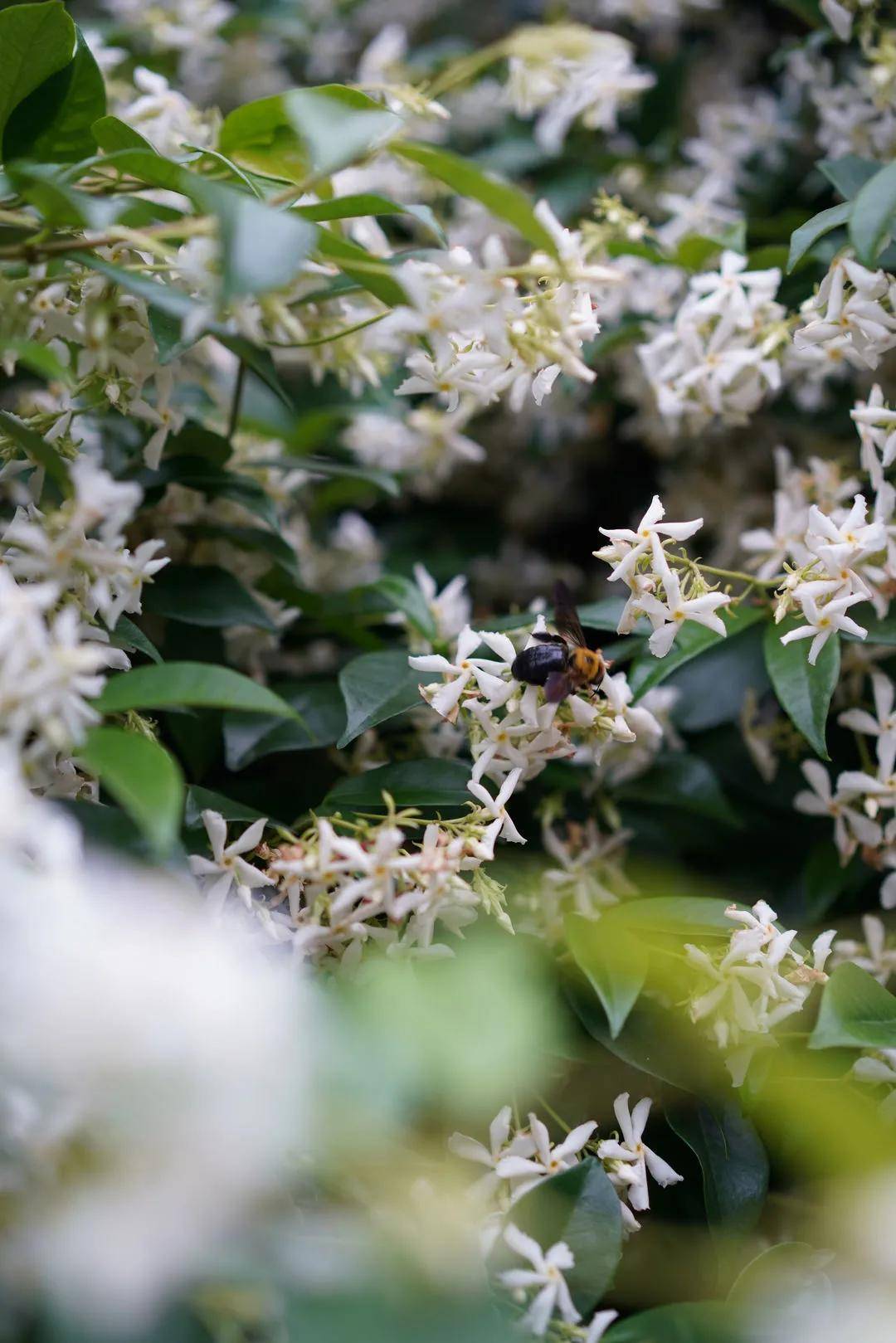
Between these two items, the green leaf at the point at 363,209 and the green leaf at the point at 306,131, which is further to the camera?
the green leaf at the point at 363,209

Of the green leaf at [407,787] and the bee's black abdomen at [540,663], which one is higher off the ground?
the bee's black abdomen at [540,663]

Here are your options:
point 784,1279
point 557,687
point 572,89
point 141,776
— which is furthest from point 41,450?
point 572,89

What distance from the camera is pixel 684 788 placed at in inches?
38.8

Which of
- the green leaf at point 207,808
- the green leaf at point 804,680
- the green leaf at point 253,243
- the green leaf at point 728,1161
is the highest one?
the green leaf at point 253,243

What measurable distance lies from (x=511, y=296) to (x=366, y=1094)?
47cm

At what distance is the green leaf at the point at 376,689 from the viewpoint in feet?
2.61

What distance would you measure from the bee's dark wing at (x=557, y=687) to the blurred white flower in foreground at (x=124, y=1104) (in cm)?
29

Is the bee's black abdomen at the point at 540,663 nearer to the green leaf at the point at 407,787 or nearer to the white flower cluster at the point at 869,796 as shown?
the green leaf at the point at 407,787

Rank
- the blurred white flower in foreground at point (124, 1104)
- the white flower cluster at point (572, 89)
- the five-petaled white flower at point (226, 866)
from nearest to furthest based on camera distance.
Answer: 1. the blurred white flower in foreground at point (124, 1104)
2. the five-petaled white flower at point (226, 866)
3. the white flower cluster at point (572, 89)

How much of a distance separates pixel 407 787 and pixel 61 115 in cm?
53

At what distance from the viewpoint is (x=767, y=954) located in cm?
75

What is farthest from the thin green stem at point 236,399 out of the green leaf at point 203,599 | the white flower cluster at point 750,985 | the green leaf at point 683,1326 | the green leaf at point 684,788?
the green leaf at point 683,1326

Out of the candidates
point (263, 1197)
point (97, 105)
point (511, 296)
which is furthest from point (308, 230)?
point (263, 1197)

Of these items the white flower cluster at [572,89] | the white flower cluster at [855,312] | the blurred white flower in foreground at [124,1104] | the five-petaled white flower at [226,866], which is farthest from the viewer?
the white flower cluster at [572,89]
